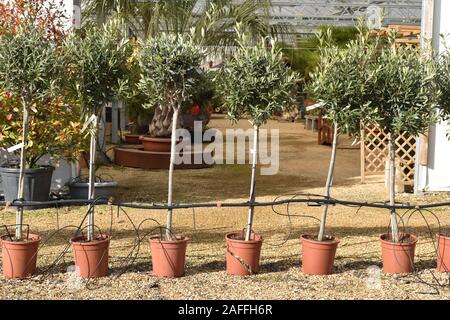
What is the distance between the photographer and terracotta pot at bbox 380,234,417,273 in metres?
4.75

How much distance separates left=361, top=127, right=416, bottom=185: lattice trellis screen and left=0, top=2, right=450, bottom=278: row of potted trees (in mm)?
3748

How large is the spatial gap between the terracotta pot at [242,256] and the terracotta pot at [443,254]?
1436 mm

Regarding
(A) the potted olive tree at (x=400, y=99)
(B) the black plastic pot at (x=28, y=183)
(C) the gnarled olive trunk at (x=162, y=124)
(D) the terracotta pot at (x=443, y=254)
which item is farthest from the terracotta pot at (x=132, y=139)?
(D) the terracotta pot at (x=443, y=254)

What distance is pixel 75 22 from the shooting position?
782 centimetres

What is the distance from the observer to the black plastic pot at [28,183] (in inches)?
277

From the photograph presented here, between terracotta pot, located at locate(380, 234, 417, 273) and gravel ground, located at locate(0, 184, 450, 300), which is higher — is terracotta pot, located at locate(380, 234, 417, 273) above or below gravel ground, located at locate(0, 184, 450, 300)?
above

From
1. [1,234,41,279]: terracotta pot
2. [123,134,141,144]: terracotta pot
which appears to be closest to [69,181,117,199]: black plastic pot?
[1,234,41,279]: terracotta pot

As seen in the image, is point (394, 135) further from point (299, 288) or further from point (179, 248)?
point (179, 248)

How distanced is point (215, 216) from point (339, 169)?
193 inches

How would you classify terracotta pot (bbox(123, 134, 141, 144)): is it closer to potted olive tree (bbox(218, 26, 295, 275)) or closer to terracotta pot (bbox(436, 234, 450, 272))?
potted olive tree (bbox(218, 26, 295, 275))

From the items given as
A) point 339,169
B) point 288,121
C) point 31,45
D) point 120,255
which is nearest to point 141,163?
point 339,169

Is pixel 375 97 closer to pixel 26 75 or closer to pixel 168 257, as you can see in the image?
pixel 168 257

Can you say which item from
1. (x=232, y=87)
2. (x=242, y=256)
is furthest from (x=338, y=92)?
(x=242, y=256)

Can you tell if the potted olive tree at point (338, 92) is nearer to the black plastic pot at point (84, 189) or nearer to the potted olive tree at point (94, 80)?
the potted olive tree at point (94, 80)
